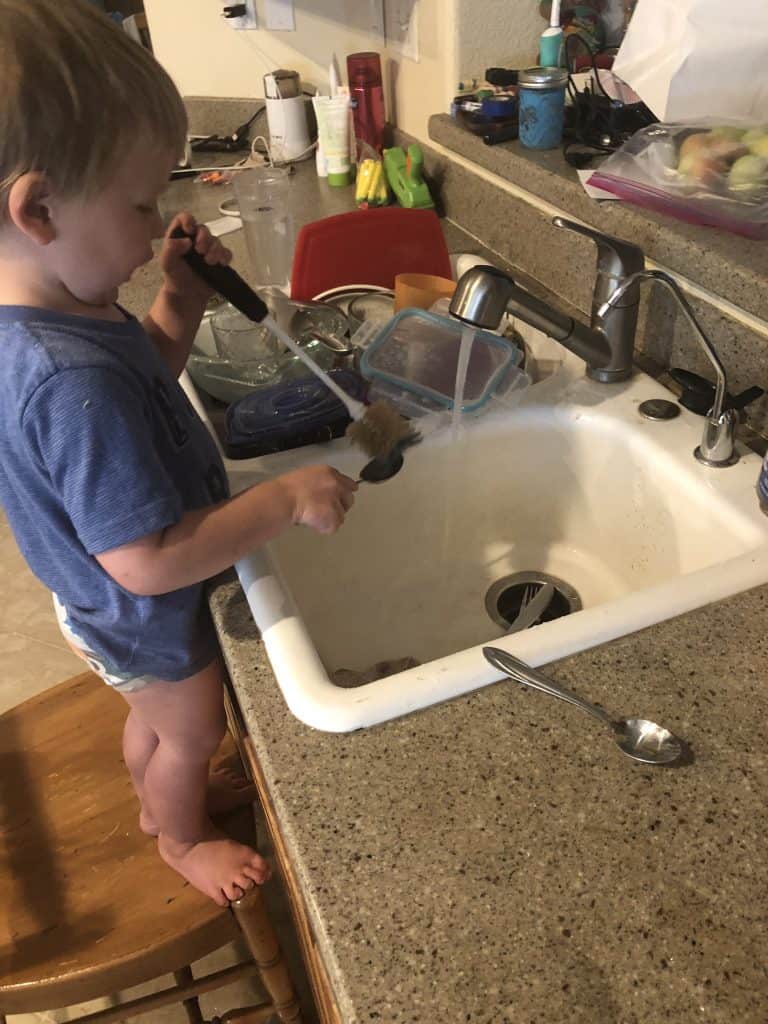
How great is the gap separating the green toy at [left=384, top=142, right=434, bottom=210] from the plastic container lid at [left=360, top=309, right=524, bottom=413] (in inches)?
20.2

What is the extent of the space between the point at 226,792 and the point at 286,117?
1.52 meters

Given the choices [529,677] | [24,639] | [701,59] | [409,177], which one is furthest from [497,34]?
[24,639]

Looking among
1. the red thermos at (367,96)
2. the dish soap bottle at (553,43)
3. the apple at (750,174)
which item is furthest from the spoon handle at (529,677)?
the red thermos at (367,96)

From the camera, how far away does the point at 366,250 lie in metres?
1.21

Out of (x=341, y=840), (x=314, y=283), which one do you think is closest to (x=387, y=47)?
(x=314, y=283)

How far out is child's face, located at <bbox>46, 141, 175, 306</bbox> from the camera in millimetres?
601

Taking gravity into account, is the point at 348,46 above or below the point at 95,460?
above

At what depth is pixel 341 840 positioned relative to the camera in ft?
1.67

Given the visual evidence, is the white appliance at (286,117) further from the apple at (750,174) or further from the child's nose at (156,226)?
the child's nose at (156,226)

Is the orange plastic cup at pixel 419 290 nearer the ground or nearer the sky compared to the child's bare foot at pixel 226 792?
nearer the sky

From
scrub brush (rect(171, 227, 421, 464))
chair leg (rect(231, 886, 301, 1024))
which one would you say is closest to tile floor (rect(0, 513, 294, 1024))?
chair leg (rect(231, 886, 301, 1024))

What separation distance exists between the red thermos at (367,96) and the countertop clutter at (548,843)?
142cm

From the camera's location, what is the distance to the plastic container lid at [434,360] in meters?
0.97

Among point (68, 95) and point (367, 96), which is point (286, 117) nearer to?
point (367, 96)
